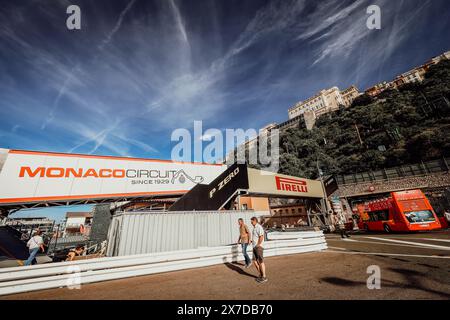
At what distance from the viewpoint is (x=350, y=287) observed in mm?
4211

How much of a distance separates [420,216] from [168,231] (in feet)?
60.2

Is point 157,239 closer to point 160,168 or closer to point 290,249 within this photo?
point 290,249

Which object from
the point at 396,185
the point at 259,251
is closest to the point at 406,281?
the point at 259,251

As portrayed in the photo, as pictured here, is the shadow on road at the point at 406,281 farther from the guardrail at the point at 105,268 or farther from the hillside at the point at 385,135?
the hillside at the point at 385,135

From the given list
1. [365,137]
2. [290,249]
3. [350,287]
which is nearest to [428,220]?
[290,249]

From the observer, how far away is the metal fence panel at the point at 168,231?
731cm

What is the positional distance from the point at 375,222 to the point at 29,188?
28.8 m

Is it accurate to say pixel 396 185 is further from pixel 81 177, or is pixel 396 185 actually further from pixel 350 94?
pixel 350 94

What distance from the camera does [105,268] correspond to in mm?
Result: 5746

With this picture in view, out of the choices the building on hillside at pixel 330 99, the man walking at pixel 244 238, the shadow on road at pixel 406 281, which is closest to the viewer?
the shadow on road at pixel 406 281

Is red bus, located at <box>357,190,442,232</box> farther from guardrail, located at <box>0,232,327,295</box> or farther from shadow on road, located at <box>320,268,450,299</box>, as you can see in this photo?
guardrail, located at <box>0,232,327,295</box>

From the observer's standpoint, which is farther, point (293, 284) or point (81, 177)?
point (81, 177)

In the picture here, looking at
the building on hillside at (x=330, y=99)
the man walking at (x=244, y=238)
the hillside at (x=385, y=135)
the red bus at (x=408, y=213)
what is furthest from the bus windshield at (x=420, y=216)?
the building on hillside at (x=330, y=99)

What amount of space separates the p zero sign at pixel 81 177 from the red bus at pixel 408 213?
59.5 ft
